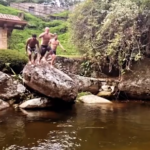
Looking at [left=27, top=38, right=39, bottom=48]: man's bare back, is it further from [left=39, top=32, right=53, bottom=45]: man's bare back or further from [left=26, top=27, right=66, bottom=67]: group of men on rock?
[left=39, top=32, right=53, bottom=45]: man's bare back

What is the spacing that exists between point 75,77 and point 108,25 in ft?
12.5

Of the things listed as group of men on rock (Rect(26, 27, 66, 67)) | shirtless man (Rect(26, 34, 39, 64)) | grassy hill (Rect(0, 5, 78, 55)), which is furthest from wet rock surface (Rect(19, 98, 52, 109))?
grassy hill (Rect(0, 5, 78, 55))

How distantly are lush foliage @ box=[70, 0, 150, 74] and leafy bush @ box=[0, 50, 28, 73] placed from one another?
4.41m

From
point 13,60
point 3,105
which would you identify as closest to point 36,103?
point 3,105

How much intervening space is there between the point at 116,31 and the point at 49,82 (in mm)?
6384

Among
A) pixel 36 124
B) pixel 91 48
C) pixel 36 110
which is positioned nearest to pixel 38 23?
pixel 91 48

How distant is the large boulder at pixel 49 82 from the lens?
12.7 m

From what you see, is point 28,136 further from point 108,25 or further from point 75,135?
point 108,25

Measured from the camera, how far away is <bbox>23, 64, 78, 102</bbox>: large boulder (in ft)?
41.8

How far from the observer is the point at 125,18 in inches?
637

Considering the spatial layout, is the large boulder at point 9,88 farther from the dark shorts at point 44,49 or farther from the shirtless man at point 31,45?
the dark shorts at point 44,49

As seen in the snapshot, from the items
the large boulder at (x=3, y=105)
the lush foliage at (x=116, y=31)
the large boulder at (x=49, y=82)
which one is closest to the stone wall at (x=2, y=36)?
the lush foliage at (x=116, y=31)

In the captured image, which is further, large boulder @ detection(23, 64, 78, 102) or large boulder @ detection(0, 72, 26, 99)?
large boulder @ detection(0, 72, 26, 99)

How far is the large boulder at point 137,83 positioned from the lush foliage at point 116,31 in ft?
2.34
